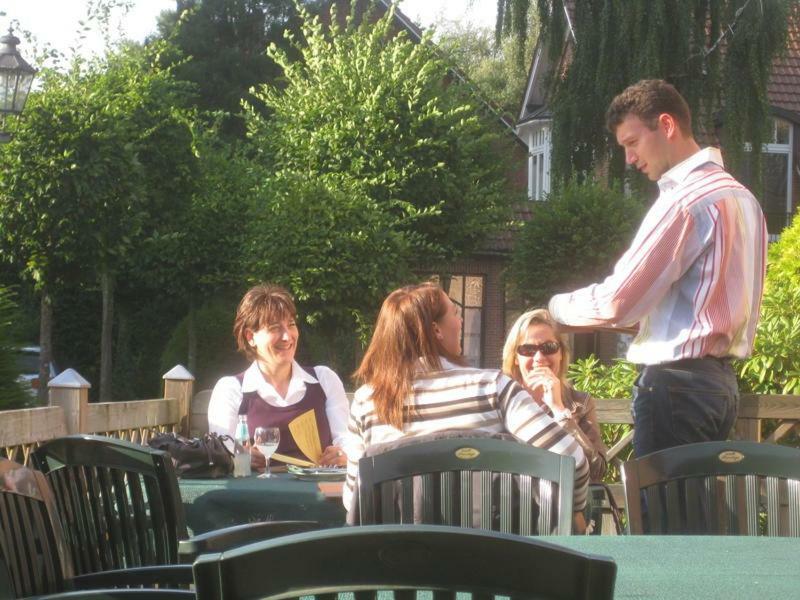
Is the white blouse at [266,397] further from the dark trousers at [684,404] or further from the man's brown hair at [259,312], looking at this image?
the dark trousers at [684,404]

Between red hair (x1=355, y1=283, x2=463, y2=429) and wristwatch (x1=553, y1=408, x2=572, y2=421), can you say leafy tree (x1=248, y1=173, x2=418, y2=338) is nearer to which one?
wristwatch (x1=553, y1=408, x2=572, y2=421)

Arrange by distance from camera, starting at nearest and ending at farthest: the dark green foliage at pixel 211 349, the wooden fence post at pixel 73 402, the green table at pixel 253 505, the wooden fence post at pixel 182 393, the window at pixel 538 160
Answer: the green table at pixel 253 505 → the wooden fence post at pixel 73 402 → the wooden fence post at pixel 182 393 → the dark green foliage at pixel 211 349 → the window at pixel 538 160

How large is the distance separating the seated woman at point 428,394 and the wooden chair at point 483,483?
0.37 m

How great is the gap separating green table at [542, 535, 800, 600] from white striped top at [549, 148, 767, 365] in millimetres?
936

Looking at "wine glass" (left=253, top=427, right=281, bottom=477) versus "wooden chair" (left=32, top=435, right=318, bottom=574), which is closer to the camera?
"wooden chair" (left=32, top=435, right=318, bottom=574)

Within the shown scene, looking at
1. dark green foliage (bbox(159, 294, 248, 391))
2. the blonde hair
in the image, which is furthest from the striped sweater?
dark green foliage (bbox(159, 294, 248, 391))

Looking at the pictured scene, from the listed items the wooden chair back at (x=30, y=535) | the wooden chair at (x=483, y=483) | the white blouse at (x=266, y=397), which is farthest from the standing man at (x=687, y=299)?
the white blouse at (x=266, y=397)

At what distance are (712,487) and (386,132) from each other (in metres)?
19.8

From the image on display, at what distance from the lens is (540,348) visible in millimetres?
5598

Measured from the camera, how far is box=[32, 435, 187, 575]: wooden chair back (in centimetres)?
358

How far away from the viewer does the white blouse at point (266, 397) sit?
590cm

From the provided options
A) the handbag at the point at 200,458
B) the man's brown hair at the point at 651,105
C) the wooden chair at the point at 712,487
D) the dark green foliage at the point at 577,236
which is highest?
the dark green foliage at the point at 577,236

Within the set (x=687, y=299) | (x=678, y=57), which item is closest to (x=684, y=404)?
(x=687, y=299)

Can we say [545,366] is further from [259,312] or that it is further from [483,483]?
[483,483]
